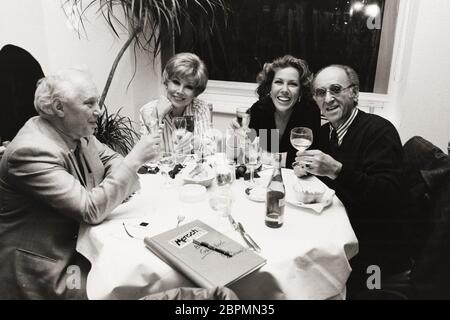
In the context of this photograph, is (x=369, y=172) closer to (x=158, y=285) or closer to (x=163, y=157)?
(x=163, y=157)

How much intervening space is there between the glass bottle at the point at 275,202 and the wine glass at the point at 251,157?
0.78 ft

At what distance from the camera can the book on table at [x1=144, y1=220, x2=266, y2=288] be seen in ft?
3.37

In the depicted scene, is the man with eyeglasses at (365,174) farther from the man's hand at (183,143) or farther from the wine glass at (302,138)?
the man's hand at (183,143)

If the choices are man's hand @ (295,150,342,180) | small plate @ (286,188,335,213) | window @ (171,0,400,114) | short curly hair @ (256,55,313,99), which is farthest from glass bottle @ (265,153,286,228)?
window @ (171,0,400,114)

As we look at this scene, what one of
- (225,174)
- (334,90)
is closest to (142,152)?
(225,174)

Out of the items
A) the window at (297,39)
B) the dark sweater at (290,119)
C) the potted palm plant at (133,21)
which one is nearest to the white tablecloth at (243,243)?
the dark sweater at (290,119)

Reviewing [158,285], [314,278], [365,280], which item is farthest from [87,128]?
[365,280]

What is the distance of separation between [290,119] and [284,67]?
344 millimetres

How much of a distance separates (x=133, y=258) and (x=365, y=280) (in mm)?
1122

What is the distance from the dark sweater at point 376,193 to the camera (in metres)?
1.64

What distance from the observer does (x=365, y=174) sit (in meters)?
1.64

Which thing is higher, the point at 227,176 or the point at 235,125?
the point at 235,125

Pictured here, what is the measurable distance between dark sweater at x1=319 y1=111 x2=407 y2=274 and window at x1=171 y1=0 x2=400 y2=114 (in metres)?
1.58

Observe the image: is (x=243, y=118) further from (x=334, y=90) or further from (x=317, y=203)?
(x=317, y=203)
